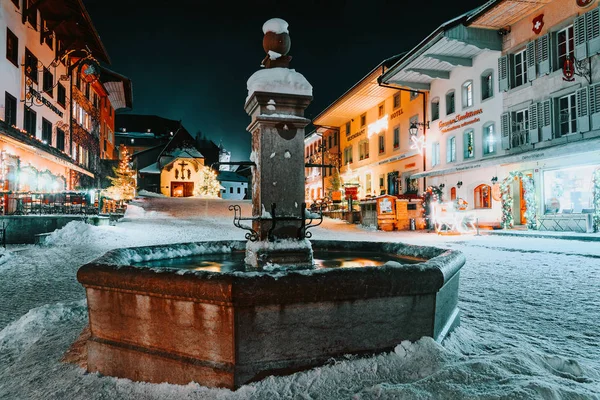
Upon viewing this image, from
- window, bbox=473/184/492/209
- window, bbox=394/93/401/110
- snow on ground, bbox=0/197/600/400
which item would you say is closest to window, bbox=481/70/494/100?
window, bbox=473/184/492/209

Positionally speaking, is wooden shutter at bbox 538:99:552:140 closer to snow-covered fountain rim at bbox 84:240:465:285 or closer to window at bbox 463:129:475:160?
window at bbox 463:129:475:160

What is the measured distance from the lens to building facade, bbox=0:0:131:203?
1900cm

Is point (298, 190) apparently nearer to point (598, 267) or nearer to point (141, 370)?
point (141, 370)

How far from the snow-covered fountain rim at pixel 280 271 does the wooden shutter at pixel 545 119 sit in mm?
16114

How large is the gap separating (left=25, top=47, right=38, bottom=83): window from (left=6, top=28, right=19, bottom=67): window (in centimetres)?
124

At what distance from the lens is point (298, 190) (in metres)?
4.49

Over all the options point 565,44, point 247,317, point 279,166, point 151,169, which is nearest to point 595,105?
point 565,44

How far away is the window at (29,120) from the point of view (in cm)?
2135

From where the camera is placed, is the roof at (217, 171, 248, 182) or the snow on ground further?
the roof at (217, 171, 248, 182)

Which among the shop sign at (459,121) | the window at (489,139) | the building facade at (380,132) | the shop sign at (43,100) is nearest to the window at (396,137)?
the building facade at (380,132)

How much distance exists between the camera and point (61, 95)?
27.3 m

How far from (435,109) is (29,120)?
2448 cm

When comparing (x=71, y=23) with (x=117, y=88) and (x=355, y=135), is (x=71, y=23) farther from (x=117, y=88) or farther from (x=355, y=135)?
(x=355, y=135)

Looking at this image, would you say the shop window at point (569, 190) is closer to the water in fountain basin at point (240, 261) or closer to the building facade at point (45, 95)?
the water in fountain basin at point (240, 261)
